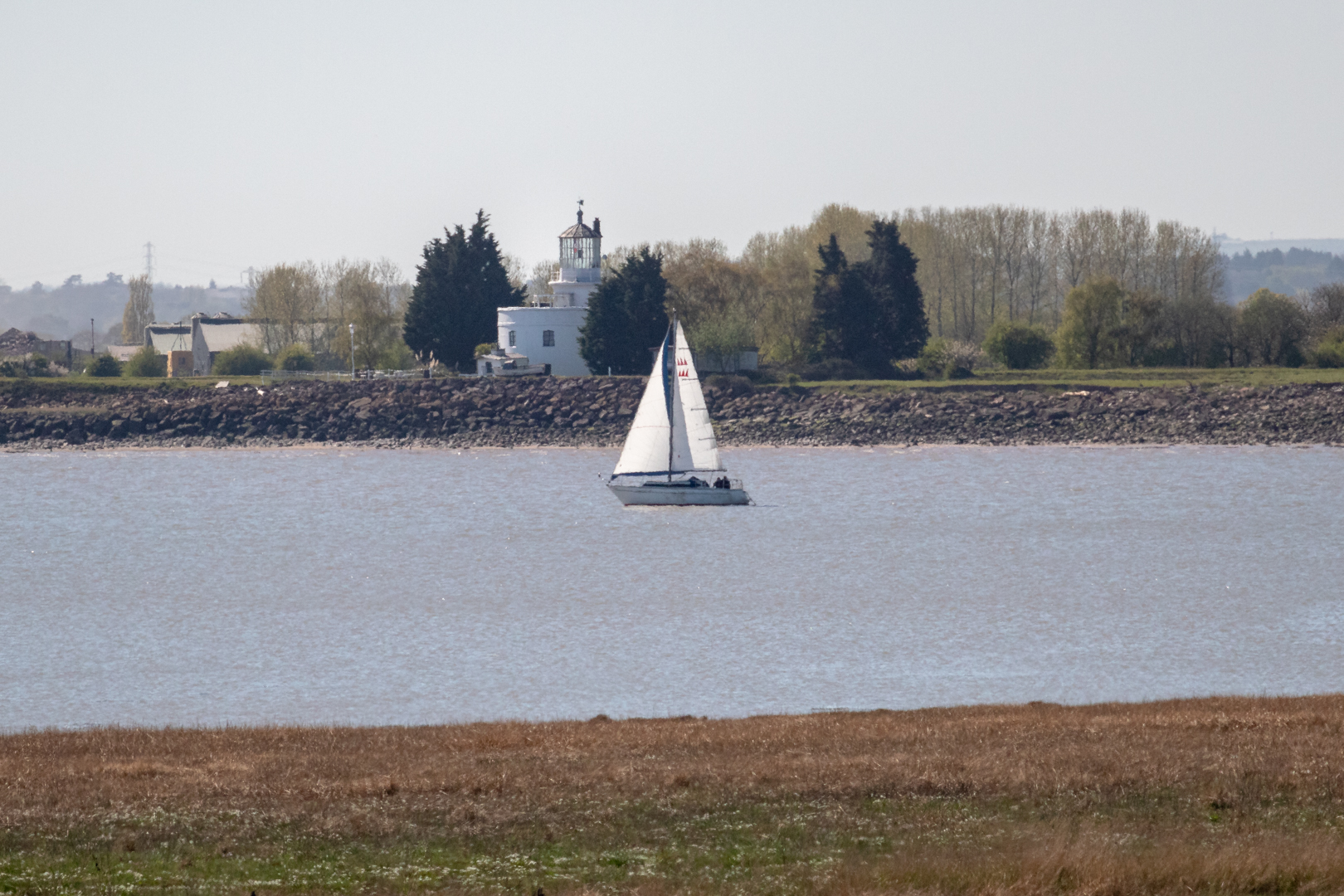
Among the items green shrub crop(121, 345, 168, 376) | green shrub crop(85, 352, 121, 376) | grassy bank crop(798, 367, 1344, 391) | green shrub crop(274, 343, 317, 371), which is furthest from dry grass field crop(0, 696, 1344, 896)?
green shrub crop(121, 345, 168, 376)

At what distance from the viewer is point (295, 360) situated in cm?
10888

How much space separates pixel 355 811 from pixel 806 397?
78.4 m

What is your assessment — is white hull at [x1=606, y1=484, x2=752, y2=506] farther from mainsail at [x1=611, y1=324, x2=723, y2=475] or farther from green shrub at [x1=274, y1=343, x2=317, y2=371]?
green shrub at [x1=274, y1=343, x2=317, y2=371]

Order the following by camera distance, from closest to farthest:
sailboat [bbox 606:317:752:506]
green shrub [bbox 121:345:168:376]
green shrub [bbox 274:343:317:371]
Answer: sailboat [bbox 606:317:752:506] < green shrub [bbox 274:343:317:371] < green shrub [bbox 121:345:168:376]

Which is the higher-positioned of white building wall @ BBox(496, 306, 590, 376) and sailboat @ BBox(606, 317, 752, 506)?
white building wall @ BBox(496, 306, 590, 376)

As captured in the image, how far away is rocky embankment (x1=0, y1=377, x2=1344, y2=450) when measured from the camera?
81.9m

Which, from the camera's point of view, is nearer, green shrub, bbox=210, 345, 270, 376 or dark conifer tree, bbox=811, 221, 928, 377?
dark conifer tree, bbox=811, 221, 928, 377

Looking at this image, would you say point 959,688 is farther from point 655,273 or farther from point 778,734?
point 655,273

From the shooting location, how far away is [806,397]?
90312 mm

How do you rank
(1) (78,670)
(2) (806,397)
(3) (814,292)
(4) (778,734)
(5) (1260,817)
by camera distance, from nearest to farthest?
(5) (1260,817) → (4) (778,734) → (1) (78,670) → (2) (806,397) → (3) (814,292)

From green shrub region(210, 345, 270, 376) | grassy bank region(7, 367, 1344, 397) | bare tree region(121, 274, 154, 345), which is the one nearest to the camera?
grassy bank region(7, 367, 1344, 397)

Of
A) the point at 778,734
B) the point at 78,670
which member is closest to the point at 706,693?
the point at 778,734

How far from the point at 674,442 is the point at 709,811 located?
142ft

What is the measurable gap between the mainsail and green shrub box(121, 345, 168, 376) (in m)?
70.2
